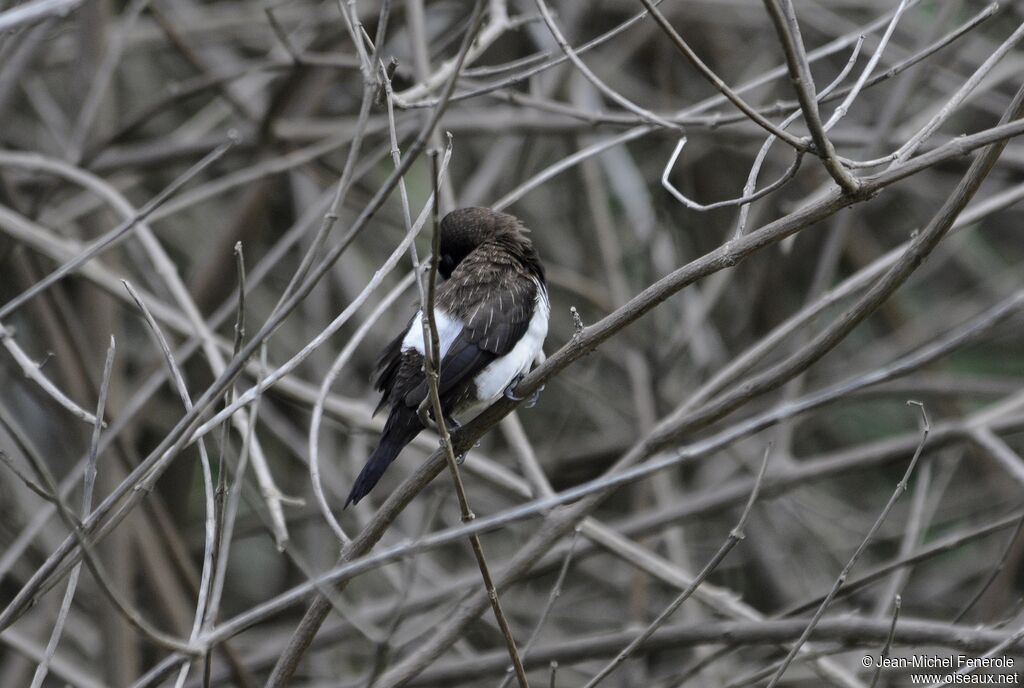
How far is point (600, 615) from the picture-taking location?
18.5ft

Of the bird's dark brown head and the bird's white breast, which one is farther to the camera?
the bird's dark brown head

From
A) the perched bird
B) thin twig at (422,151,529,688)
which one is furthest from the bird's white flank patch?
thin twig at (422,151,529,688)

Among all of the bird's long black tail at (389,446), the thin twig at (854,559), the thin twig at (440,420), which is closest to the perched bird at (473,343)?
the bird's long black tail at (389,446)

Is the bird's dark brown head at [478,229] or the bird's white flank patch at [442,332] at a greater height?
the bird's dark brown head at [478,229]

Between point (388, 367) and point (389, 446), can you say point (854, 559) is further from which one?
point (388, 367)

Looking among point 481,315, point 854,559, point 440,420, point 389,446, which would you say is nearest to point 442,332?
point 481,315

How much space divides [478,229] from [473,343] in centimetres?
57

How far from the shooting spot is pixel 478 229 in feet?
10.9

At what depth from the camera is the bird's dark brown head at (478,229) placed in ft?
10.8

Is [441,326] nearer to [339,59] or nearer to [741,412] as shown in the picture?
[339,59]

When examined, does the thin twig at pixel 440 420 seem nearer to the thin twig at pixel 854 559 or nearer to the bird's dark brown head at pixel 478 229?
the thin twig at pixel 854 559

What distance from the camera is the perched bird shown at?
8.98ft

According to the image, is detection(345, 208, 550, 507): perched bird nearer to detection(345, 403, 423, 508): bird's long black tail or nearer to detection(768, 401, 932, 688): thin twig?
detection(345, 403, 423, 508): bird's long black tail

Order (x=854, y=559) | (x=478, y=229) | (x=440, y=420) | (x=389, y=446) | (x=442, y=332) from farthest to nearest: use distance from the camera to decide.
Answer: (x=478, y=229), (x=442, y=332), (x=389, y=446), (x=854, y=559), (x=440, y=420)
